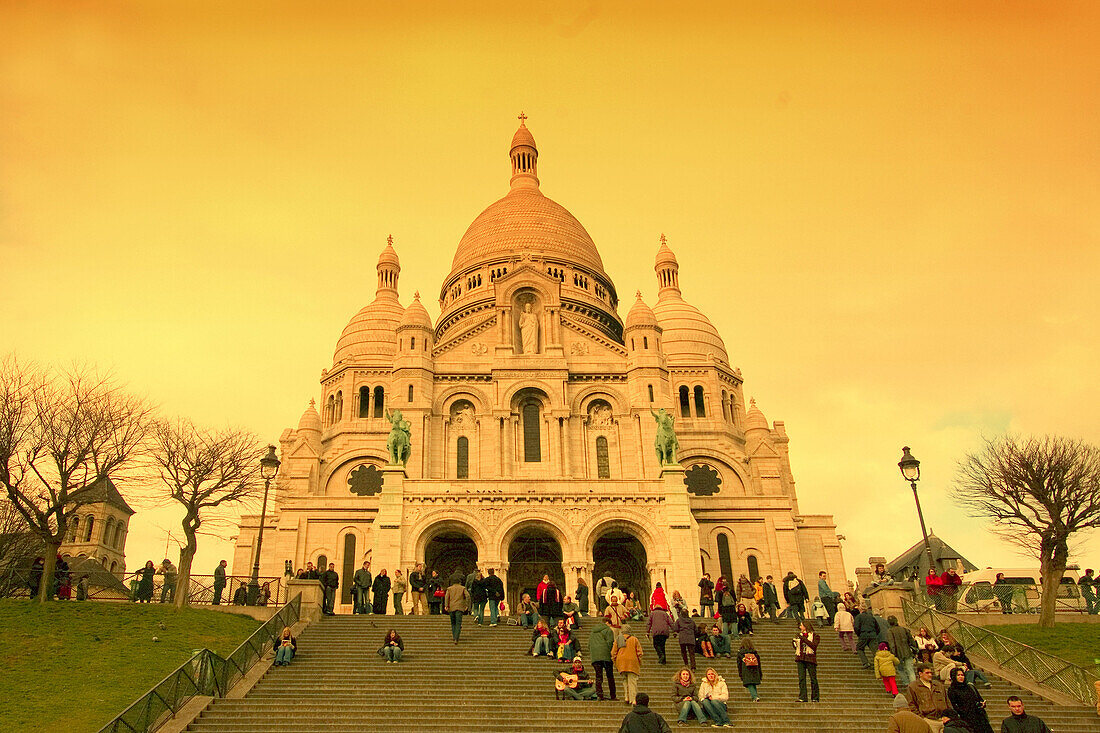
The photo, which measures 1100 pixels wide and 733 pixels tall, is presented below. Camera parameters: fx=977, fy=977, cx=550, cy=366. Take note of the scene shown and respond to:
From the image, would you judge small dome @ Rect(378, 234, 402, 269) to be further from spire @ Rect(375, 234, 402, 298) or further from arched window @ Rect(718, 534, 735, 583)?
arched window @ Rect(718, 534, 735, 583)

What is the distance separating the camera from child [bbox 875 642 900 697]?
19900mm

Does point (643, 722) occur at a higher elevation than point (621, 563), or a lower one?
lower

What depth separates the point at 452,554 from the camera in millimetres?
43531

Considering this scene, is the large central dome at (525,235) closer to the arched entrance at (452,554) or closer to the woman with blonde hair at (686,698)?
the arched entrance at (452,554)

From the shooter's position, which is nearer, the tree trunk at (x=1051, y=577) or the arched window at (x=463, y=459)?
the tree trunk at (x=1051, y=577)

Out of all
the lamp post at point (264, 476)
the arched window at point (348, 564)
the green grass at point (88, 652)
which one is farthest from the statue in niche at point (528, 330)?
the green grass at point (88, 652)

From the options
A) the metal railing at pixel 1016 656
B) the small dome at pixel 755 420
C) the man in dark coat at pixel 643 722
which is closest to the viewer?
the man in dark coat at pixel 643 722

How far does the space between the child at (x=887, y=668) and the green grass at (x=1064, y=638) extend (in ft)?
19.3

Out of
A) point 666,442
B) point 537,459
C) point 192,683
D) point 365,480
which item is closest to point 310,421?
point 365,480

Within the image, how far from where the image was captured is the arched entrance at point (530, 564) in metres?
41.8

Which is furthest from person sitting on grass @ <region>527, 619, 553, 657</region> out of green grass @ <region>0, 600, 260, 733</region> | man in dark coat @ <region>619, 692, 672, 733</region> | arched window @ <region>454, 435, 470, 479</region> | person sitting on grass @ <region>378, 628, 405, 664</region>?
arched window @ <region>454, 435, 470, 479</region>

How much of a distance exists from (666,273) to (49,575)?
47150 mm

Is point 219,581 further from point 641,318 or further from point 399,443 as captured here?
point 641,318

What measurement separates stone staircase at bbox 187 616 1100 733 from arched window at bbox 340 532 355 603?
62.7 ft
